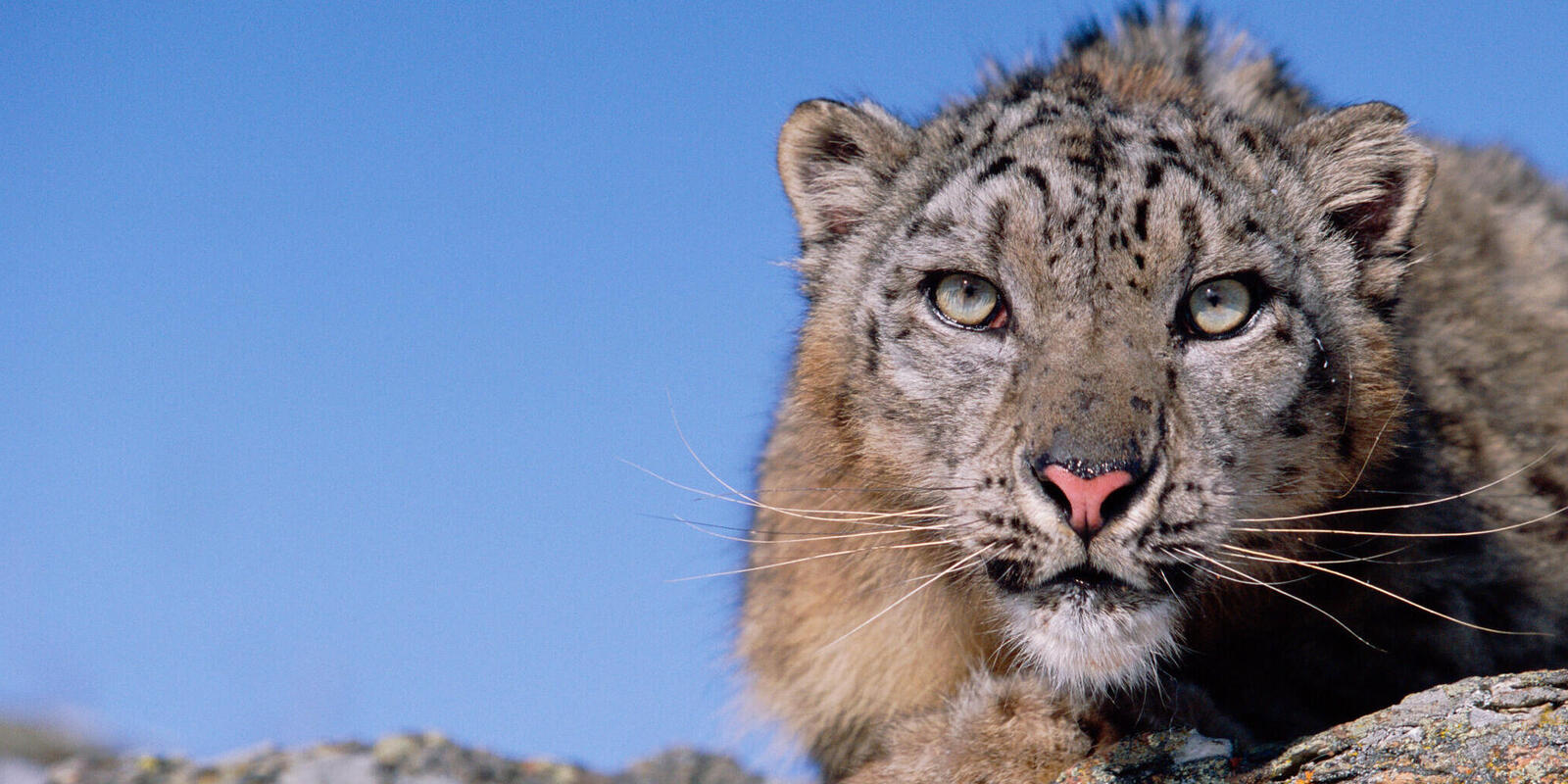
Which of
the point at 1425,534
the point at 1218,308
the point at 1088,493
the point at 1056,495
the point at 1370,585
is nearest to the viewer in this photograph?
the point at 1088,493

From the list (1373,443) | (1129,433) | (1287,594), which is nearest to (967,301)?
(1129,433)

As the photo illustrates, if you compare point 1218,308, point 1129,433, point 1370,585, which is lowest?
point 1370,585

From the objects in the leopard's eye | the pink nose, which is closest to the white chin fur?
the pink nose

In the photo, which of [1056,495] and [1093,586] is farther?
[1093,586]

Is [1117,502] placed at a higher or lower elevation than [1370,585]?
higher

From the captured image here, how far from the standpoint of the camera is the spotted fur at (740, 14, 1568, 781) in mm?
5562

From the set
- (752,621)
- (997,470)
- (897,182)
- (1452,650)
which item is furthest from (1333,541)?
(752,621)

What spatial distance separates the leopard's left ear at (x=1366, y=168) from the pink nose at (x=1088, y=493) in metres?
2.40

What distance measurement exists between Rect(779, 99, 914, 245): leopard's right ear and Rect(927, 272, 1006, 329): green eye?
3.47 ft

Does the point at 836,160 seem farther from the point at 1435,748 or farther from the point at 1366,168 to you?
the point at 1435,748

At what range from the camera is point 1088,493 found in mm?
5199

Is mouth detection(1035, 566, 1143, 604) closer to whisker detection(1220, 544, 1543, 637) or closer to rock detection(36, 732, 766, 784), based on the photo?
whisker detection(1220, 544, 1543, 637)

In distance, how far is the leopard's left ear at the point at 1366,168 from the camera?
6812mm

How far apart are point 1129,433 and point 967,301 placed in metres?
1.19
